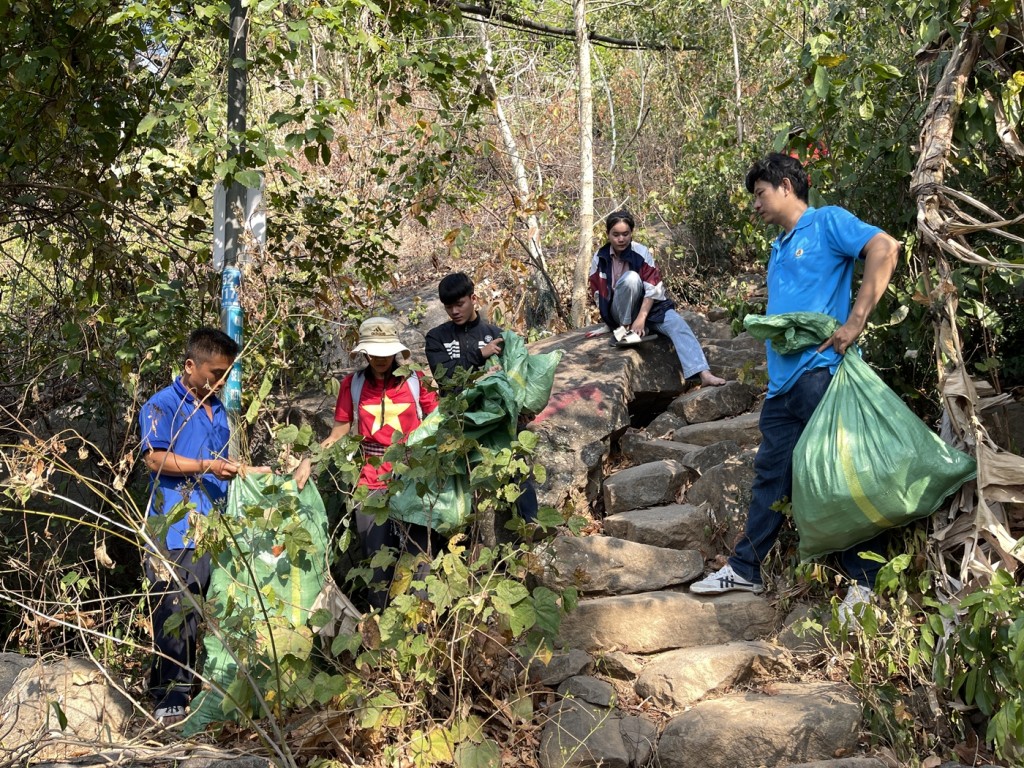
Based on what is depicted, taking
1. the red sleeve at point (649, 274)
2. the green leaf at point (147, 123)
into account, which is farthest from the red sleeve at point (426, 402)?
the red sleeve at point (649, 274)

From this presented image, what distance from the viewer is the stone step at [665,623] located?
4.14 metres

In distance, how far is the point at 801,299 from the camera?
151 inches

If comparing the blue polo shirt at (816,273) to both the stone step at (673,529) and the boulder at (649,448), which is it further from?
the boulder at (649,448)

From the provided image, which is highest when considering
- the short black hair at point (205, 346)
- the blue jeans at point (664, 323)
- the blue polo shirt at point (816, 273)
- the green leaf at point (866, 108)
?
the green leaf at point (866, 108)

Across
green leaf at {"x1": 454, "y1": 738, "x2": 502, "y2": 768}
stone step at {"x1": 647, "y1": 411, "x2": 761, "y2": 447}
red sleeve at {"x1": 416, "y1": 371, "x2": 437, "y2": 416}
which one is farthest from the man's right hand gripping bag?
stone step at {"x1": 647, "y1": 411, "x2": 761, "y2": 447}

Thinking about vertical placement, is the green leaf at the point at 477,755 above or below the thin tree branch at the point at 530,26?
below

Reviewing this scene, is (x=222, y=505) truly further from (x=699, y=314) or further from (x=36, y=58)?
(x=699, y=314)

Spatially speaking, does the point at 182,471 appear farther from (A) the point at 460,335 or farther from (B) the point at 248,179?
(A) the point at 460,335

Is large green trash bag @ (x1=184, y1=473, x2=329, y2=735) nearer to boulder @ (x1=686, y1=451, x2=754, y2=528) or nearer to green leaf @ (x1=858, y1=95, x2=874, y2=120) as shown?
boulder @ (x1=686, y1=451, x2=754, y2=528)

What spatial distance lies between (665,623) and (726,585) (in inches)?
12.2

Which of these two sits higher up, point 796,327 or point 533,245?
point 796,327

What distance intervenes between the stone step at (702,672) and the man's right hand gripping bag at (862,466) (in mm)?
501

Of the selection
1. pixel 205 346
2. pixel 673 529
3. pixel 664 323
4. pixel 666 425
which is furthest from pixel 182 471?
pixel 664 323

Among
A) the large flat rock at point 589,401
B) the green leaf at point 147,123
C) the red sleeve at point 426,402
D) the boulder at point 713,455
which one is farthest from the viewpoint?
the large flat rock at point 589,401
